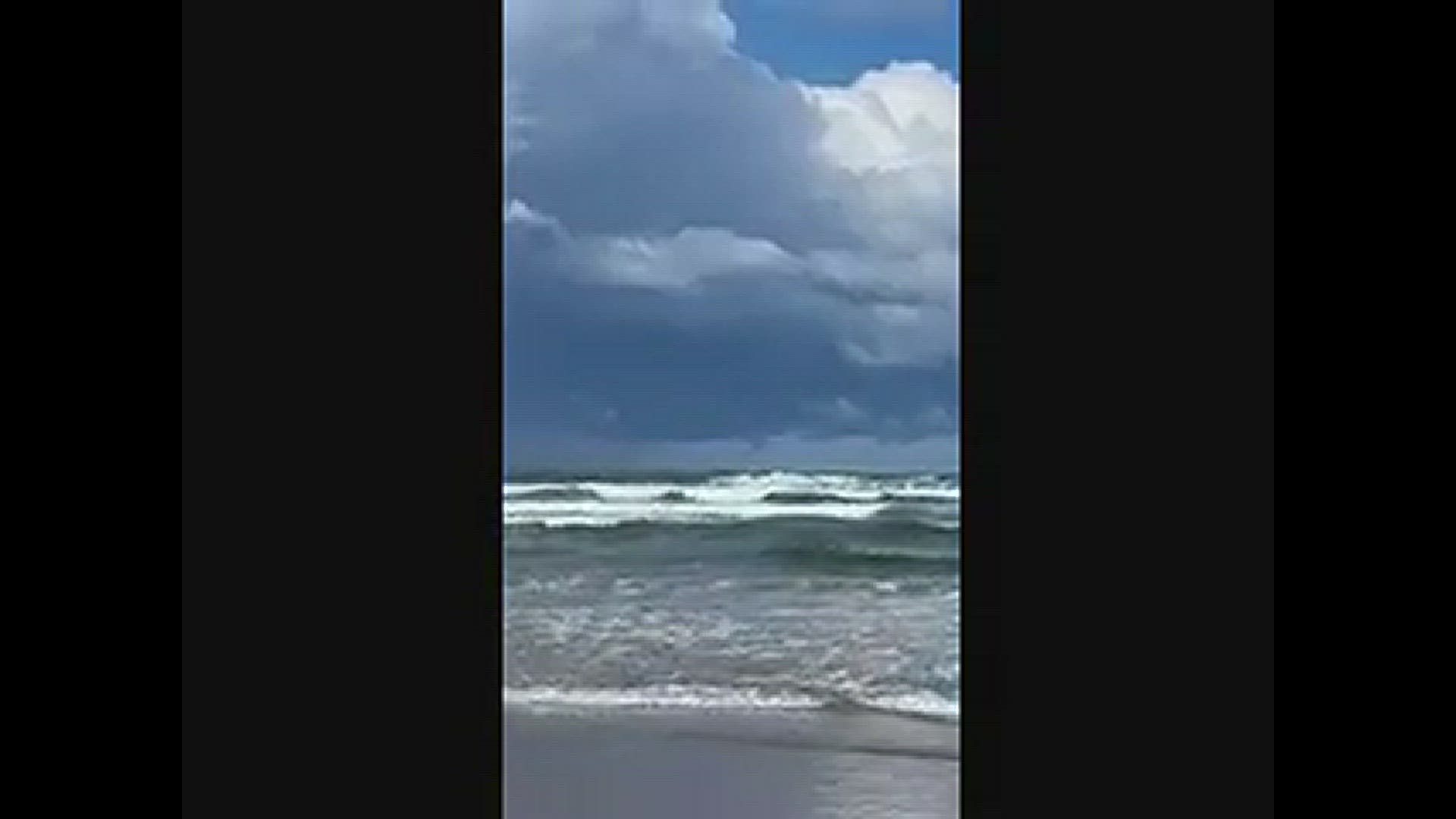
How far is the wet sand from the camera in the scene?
3396mm

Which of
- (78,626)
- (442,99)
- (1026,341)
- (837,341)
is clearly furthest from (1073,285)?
(837,341)

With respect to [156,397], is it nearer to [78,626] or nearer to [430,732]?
[78,626]

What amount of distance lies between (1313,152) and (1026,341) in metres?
0.26

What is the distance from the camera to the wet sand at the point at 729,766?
3396 millimetres

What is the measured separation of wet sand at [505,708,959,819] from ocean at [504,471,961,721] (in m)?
0.26

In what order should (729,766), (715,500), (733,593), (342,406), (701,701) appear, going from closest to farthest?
(342,406) → (729,766) → (701,701) → (733,593) → (715,500)

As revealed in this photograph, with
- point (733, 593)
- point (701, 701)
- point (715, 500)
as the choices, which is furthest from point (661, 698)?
point (715, 500)

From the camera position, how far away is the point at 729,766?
3.86m

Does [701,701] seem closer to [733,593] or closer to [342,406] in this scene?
[733,593]

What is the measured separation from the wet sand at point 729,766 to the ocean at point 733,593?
264mm

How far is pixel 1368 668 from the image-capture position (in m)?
0.94

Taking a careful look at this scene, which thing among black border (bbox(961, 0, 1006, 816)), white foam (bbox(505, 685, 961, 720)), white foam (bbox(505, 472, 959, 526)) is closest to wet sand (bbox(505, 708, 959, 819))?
white foam (bbox(505, 685, 961, 720))

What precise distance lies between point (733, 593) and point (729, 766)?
258 cm

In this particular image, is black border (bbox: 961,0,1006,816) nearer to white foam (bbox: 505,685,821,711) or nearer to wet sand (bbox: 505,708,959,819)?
wet sand (bbox: 505,708,959,819)
